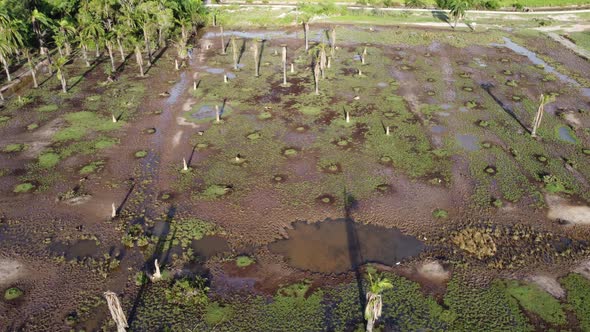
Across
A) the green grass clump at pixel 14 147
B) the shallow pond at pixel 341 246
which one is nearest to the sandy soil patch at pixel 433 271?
the shallow pond at pixel 341 246

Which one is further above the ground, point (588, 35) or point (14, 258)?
point (588, 35)

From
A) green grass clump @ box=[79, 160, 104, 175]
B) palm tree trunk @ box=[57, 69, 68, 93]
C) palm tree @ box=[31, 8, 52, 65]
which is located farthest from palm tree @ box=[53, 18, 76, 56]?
green grass clump @ box=[79, 160, 104, 175]

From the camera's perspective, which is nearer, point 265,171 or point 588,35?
point 265,171

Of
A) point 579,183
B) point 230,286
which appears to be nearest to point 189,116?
point 230,286

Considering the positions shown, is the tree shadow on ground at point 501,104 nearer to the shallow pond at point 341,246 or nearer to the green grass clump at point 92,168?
the shallow pond at point 341,246

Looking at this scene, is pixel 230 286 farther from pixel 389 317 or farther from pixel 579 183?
pixel 579 183

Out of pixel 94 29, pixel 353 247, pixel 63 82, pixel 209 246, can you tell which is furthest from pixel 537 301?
pixel 94 29
